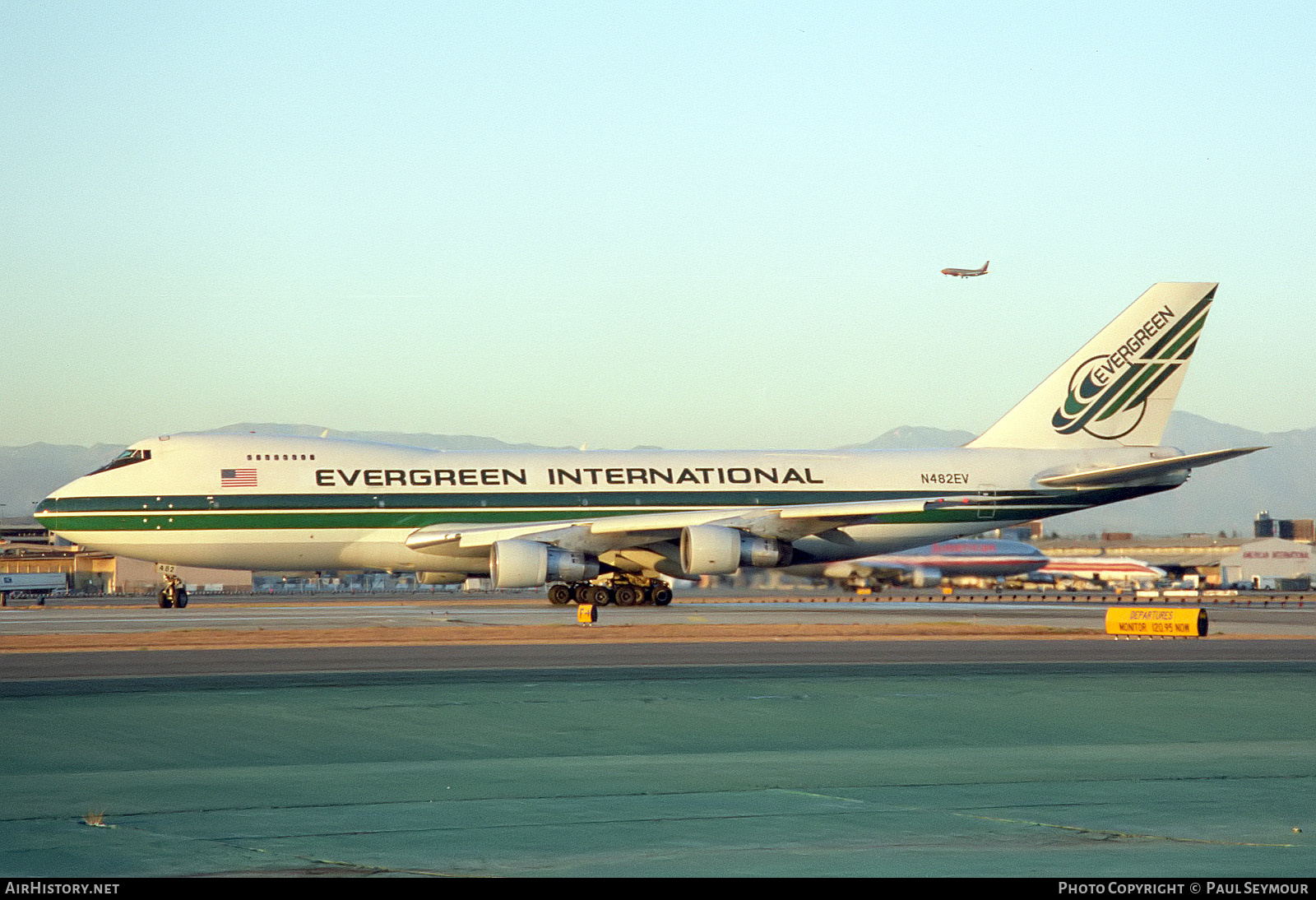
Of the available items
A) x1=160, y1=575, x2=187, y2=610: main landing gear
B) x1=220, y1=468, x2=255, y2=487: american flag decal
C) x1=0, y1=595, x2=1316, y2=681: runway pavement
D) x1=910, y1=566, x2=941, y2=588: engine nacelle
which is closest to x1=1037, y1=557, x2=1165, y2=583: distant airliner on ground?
x1=910, y1=566, x2=941, y2=588: engine nacelle

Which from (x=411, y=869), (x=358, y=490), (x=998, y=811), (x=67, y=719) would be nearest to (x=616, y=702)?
(x=67, y=719)

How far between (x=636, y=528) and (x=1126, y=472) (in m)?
16.3

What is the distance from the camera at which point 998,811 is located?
11812mm

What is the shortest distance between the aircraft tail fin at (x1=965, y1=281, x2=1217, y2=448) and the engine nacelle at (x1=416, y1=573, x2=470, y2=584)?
64.6 feet

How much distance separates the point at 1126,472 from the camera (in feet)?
157

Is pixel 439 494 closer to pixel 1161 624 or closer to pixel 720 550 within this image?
pixel 720 550

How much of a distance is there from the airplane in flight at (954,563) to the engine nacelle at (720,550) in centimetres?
2819

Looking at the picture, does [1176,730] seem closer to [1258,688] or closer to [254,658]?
Result: [1258,688]

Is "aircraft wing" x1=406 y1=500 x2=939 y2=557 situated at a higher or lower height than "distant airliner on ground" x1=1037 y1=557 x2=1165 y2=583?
higher

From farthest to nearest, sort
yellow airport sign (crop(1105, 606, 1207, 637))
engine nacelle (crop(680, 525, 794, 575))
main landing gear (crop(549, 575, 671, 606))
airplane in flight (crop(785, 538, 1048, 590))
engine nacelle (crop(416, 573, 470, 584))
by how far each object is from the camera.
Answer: airplane in flight (crop(785, 538, 1048, 590))
engine nacelle (crop(416, 573, 470, 584))
main landing gear (crop(549, 575, 671, 606))
engine nacelle (crop(680, 525, 794, 575))
yellow airport sign (crop(1105, 606, 1207, 637))

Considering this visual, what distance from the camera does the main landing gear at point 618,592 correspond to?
48.4 meters

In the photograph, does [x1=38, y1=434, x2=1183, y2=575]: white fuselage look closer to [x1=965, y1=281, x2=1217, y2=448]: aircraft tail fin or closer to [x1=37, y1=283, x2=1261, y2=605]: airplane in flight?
[x1=37, y1=283, x2=1261, y2=605]: airplane in flight

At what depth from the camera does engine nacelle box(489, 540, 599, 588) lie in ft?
145

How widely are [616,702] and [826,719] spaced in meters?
3.08
